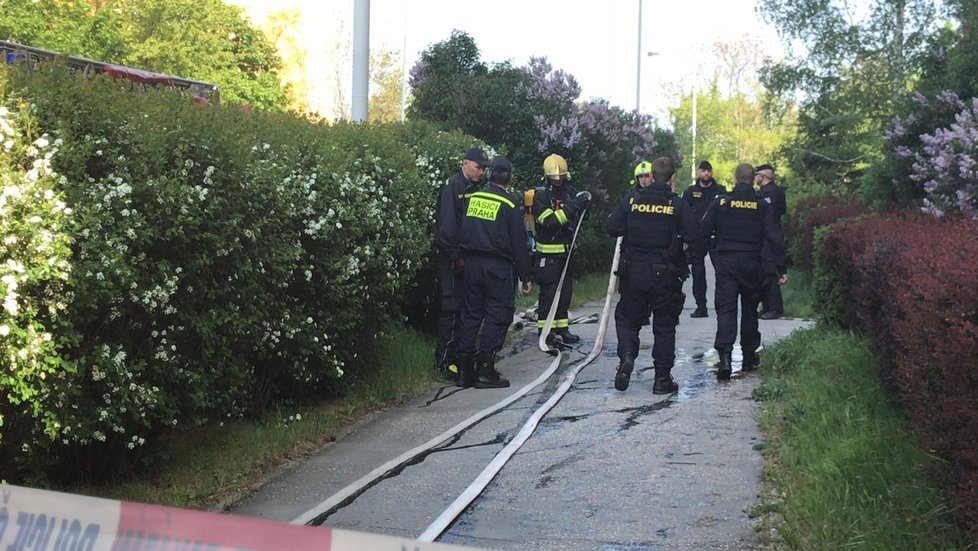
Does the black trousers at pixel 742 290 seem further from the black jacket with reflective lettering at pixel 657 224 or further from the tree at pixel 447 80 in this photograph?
the tree at pixel 447 80

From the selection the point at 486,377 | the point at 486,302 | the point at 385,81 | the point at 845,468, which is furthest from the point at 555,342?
the point at 385,81

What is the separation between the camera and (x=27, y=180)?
15.3 feet

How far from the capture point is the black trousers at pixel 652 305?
28.9 ft

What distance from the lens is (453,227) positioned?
9.20 m

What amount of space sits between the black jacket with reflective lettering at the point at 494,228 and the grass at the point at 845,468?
2.32m

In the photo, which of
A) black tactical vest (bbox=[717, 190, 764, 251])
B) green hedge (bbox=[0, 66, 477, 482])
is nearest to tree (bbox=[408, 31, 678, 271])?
black tactical vest (bbox=[717, 190, 764, 251])

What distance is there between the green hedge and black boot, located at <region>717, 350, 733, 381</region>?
120 inches

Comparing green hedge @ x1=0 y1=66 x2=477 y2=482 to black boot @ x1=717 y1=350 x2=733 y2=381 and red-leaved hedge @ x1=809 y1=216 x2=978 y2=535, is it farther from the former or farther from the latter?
red-leaved hedge @ x1=809 y1=216 x2=978 y2=535

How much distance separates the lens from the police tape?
2279 millimetres

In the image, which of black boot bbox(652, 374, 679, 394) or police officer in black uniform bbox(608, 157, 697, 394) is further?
police officer in black uniform bbox(608, 157, 697, 394)

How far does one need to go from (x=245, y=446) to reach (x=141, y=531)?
4333 mm

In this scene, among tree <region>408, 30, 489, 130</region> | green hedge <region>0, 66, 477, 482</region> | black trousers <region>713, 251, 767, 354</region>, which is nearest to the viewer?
green hedge <region>0, 66, 477, 482</region>

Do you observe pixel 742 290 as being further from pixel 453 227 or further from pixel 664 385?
pixel 453 227

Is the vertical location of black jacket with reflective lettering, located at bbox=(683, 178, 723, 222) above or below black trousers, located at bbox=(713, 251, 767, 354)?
above
